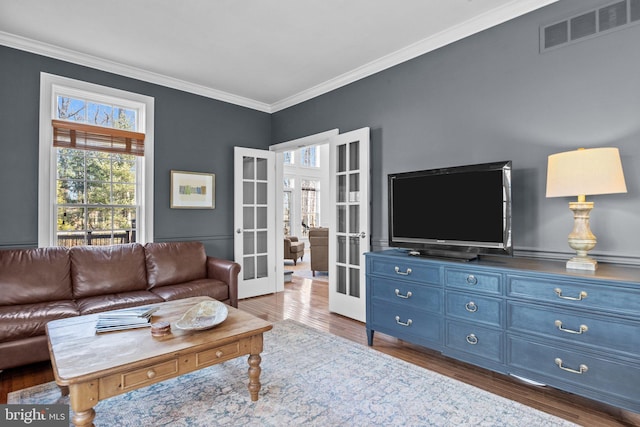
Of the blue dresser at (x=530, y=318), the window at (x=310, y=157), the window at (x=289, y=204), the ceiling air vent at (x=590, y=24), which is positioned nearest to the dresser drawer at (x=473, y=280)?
the blue dresser at (x=530, y=318)

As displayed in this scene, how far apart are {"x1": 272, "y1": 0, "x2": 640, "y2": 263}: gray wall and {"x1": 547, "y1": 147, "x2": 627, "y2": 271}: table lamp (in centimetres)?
32

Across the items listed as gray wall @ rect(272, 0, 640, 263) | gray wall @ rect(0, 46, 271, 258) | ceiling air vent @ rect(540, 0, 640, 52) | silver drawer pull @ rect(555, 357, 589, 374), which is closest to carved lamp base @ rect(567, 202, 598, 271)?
gray wall @ rect(272, 0, 640, 263)

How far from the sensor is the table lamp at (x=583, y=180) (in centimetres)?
196

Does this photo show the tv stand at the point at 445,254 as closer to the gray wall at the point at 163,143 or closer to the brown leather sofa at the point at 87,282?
the brown leather sofa at the point at 87,282

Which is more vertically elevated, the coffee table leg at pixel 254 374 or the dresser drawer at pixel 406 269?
the dresser drawer at pixel 406 269

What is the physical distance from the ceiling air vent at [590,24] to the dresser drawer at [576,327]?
192cm

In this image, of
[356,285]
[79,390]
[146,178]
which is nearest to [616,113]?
[356,285]

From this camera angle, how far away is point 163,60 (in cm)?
365

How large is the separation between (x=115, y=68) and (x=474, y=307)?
169 inches

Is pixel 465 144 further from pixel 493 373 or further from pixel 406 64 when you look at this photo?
pixel 493 373

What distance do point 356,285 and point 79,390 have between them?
280cm

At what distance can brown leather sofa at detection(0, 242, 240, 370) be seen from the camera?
2459 mm

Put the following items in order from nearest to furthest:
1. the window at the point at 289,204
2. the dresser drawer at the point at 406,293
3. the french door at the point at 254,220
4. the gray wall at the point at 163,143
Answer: the dresser drawer at the point at 406,293, the gray wall at the point at 163,143, the french door at the point at 254,220, the window at the point at 289,204

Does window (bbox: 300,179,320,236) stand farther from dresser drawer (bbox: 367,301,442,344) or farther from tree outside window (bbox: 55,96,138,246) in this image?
dresser drawer (bbox: 367,301,442,344)
